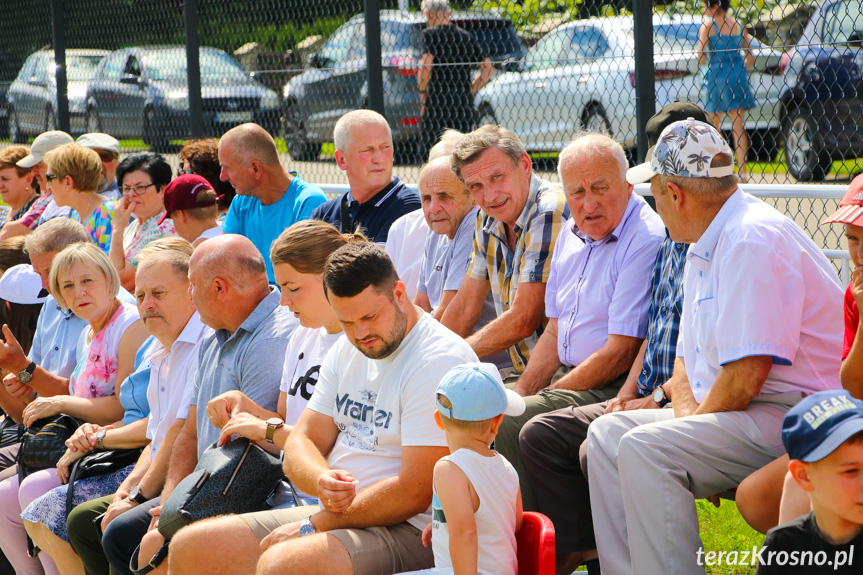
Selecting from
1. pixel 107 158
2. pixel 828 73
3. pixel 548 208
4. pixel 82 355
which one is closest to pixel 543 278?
pixel 548 208

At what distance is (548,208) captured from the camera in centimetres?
399

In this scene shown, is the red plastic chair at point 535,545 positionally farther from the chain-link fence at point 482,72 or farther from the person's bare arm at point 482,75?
the person's bare arm at point 482,75

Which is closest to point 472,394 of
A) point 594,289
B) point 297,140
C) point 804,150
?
point 594,289

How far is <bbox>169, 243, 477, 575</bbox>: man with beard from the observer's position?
2779 mm

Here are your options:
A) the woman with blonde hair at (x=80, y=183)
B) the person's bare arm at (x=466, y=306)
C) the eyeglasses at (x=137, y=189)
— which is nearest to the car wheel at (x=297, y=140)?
the eyeglasses at (x=137, y=189)

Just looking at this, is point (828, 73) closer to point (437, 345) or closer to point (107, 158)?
point (437, 345)

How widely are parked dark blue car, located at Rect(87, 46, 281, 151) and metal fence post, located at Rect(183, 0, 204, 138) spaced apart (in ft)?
0.20

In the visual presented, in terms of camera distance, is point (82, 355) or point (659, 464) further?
point (82, 355)

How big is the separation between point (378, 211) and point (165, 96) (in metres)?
3.94

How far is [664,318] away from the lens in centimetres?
340

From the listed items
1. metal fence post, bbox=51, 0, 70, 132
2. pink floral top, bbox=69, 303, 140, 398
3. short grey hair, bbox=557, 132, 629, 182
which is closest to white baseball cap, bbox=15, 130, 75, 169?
metal fence post, bbox=51, 0, 70, 132

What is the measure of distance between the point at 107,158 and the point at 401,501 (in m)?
5.68

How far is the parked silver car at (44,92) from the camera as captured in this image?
9.45 metres

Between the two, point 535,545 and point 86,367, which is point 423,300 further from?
point 535,545
